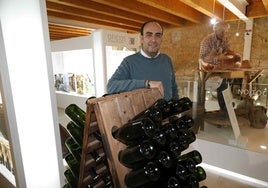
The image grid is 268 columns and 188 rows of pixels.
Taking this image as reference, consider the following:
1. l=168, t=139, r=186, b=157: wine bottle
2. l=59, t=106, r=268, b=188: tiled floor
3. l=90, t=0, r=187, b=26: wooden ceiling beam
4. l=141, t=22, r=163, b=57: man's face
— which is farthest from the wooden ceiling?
l=168, t=139, r=186, b=157: wine bottle

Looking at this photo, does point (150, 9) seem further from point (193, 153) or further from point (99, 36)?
point (193, 153)

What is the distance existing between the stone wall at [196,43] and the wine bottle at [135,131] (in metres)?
3.51

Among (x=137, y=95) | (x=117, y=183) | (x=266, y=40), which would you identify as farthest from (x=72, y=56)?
(x=266, y=40)

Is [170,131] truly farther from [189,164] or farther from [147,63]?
[147,63]

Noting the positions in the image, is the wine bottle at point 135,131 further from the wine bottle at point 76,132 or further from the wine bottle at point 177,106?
the wine bottle at point 76,132

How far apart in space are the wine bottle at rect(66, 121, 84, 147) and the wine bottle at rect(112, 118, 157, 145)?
330mm

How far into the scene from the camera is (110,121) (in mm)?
837

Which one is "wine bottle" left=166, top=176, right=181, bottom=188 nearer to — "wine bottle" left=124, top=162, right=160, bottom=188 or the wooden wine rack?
"wine bottle" left=124, top=162, right=160, bottom=188

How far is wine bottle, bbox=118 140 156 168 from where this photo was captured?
0.72 meters

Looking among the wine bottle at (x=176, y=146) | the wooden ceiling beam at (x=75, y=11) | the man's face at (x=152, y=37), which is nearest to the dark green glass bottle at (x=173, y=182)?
the wine bottle at (x=176, y=146)

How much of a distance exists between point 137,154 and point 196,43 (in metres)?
5.53

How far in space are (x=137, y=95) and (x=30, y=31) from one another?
28.1 inches

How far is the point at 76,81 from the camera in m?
4.47

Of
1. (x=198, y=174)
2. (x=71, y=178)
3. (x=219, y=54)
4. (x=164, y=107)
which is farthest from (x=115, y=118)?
(x=219, y=54)
